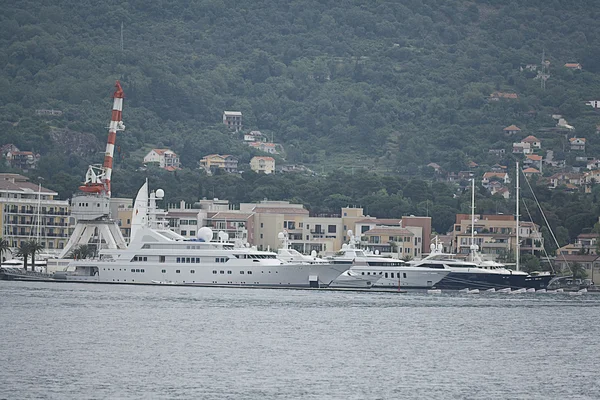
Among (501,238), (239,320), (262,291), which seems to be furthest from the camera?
(501,238)

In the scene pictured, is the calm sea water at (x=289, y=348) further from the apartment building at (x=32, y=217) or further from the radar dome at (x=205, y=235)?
the apartment building at (x=32, y=217)

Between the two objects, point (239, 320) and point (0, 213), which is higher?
point (0, 213)

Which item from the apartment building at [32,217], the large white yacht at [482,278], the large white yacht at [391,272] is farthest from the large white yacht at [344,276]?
the apartment building at [32,217]

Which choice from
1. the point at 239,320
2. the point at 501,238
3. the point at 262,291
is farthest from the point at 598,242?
the point at 239,320

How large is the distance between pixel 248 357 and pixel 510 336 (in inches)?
631

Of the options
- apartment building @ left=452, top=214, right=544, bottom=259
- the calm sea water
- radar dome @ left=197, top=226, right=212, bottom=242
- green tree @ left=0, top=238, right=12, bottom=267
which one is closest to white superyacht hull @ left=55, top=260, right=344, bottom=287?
radar dome @ left=197, top=226, right=212, bottom=242

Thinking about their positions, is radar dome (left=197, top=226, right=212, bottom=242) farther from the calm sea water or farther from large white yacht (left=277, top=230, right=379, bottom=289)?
the calm sea water

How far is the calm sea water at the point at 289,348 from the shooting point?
54.2m

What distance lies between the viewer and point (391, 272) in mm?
112875

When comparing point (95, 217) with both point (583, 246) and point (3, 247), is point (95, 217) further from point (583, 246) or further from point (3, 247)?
point (583, 246)

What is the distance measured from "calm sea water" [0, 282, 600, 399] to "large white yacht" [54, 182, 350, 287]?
1141cm

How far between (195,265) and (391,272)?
13568mm

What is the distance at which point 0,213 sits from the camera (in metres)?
136

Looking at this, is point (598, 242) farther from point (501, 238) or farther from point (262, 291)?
point (262, 291)
